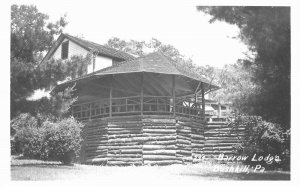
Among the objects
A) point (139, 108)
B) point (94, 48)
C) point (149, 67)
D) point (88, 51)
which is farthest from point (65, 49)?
point (149, 67)

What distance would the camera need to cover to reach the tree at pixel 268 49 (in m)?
13.8

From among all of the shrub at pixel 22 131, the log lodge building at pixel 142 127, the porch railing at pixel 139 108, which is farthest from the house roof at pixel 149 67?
the shrub at pixel 22 131

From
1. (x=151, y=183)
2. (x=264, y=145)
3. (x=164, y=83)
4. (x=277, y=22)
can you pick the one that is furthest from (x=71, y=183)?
(x=164, y=83)

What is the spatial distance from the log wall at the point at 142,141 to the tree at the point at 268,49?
9363 millimetres

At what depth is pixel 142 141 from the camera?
24.0 metres

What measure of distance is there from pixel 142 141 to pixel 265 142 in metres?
6.45

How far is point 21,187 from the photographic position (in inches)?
523

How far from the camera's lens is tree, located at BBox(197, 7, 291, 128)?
45.4ft

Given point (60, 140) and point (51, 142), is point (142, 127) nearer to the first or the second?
point (60, 140)

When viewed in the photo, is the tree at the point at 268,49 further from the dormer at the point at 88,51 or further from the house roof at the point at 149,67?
the dormer at the point at 88,51

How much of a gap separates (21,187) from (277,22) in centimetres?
903

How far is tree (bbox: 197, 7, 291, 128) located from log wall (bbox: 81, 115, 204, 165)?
30.7 feet

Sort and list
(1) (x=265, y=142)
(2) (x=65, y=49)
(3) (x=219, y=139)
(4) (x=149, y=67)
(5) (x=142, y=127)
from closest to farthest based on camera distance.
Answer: (1) (x=265, y=142) → (5) (x=142, y=127) → (4) (x=149, y=67) → (3) (x=219, y=139) → (2) (x=65, y=49)

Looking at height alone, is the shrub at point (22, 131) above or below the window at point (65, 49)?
below
